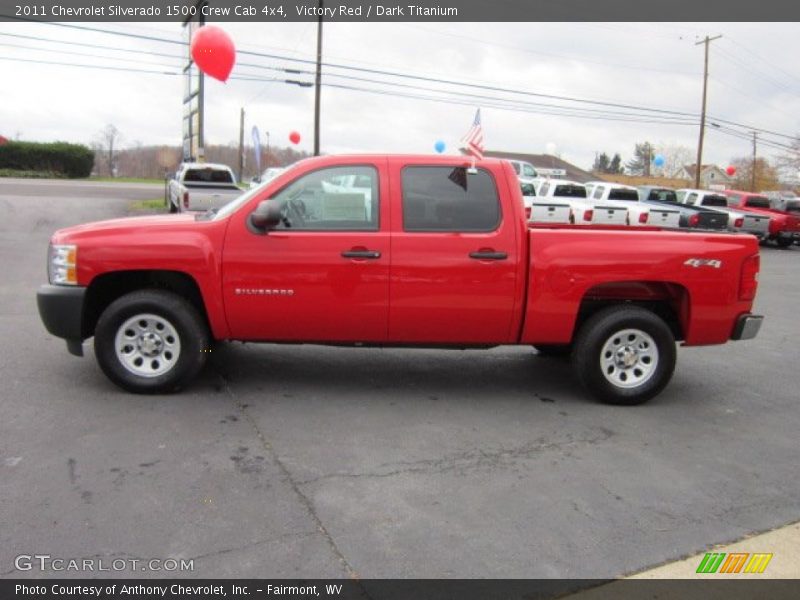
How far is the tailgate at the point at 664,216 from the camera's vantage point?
18656mm

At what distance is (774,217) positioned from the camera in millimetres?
21734

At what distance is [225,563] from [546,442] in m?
2.41

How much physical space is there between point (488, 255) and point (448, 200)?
54 centimetres

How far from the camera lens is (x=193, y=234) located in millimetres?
5090


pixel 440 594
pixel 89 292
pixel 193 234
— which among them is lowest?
pixel 440 594

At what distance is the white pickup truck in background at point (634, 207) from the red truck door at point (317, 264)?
1284cm

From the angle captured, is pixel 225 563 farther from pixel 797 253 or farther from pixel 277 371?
pixel 797 253

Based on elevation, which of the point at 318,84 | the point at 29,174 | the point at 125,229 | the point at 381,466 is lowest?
the point at 381,466

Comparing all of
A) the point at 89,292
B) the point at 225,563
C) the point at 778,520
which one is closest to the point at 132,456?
the point at 225,563

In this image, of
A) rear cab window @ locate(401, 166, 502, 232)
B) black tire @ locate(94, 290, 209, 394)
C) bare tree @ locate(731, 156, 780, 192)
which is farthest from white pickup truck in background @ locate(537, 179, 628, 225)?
bare tree @ locate(731, 156, 780, 192)

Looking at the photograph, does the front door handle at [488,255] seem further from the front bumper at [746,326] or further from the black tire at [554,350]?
the front bumper at [746,326]

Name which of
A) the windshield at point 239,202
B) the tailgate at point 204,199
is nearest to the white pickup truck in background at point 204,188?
the tailgate at point 204,199

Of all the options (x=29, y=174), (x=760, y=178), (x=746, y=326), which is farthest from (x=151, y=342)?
(x=760, y=178)

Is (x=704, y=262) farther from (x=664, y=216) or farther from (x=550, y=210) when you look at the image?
(x=664, y=216)
